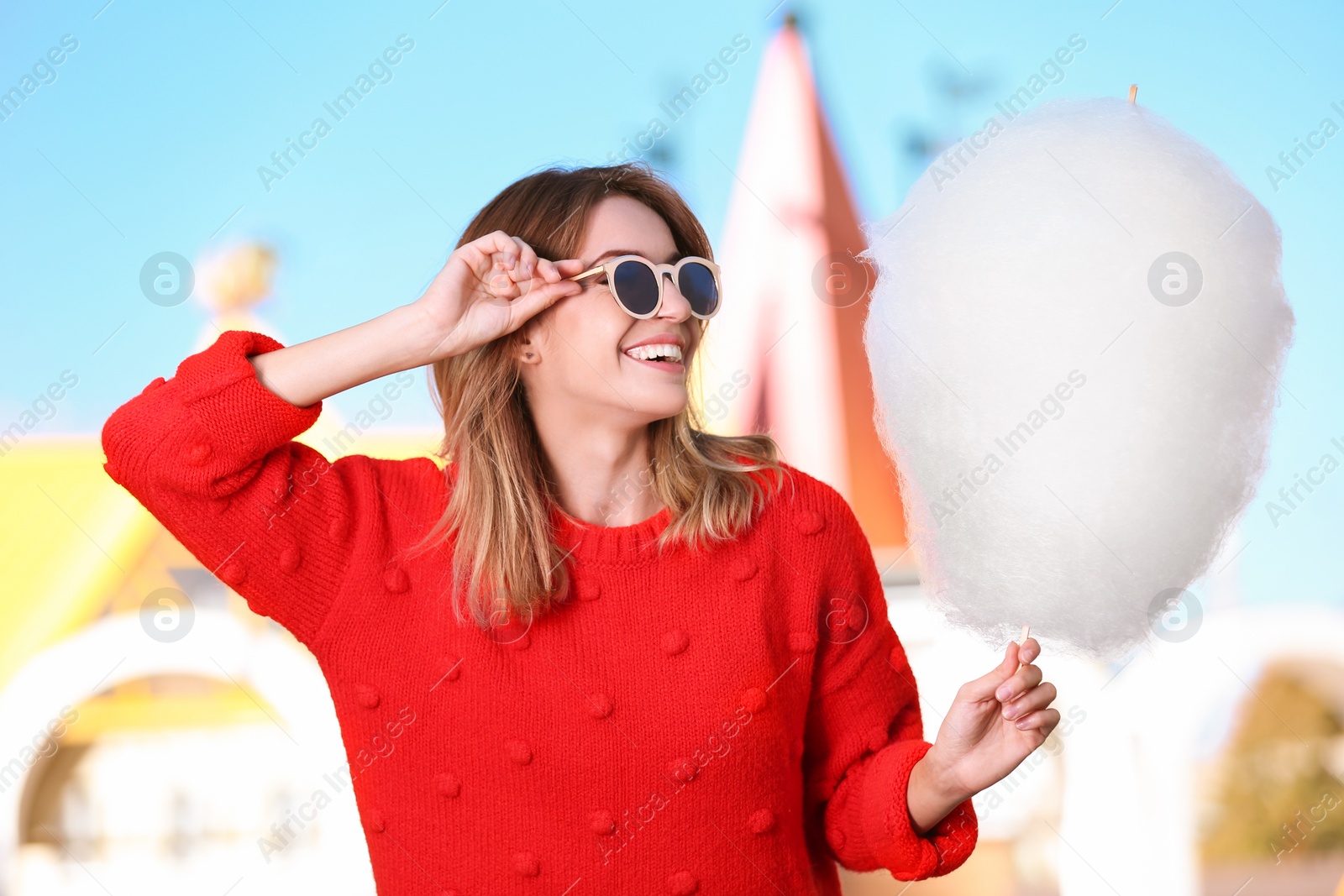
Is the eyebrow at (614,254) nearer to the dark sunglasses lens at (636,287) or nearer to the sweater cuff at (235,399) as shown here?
the dark sunglasses lens at (636,287)

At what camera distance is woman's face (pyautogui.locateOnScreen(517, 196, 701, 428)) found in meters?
1.80

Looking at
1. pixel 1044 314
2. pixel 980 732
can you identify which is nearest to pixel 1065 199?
pixel 1044 314

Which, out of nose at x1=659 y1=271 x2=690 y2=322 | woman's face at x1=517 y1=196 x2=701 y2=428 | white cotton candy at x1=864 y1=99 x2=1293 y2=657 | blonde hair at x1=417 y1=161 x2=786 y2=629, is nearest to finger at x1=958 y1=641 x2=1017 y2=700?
→ white cotton candy at x1=864 y1=99 x2=1293 y2=657

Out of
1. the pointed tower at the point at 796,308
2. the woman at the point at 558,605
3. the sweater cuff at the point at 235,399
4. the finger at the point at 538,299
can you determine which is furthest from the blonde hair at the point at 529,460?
the pointed tower at the point at 796,308

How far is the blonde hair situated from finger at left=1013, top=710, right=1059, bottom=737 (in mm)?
562

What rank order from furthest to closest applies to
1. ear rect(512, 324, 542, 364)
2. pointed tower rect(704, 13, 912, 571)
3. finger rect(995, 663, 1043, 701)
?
pointed tower rect(704, 13, 912, 571) → ear rect(512, 324, 542, 364) → finger rect(995, 663, 1043, 701)

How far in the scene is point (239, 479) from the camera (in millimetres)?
1675

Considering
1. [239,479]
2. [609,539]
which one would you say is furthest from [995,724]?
[239,479]

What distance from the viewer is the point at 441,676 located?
1.78 m

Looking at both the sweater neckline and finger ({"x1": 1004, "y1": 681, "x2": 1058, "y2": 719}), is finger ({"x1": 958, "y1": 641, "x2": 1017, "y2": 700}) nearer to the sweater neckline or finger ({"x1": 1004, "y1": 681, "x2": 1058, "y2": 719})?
finger ({"x1": 1004, "y1": 681, "x2": 1058, "y2": 719})

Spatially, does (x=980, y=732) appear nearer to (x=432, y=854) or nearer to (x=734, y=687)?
(x=734, y=687)

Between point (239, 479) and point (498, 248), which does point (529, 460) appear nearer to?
point (498, 248)

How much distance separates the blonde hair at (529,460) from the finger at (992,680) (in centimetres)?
48

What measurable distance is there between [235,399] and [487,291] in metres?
0.43
